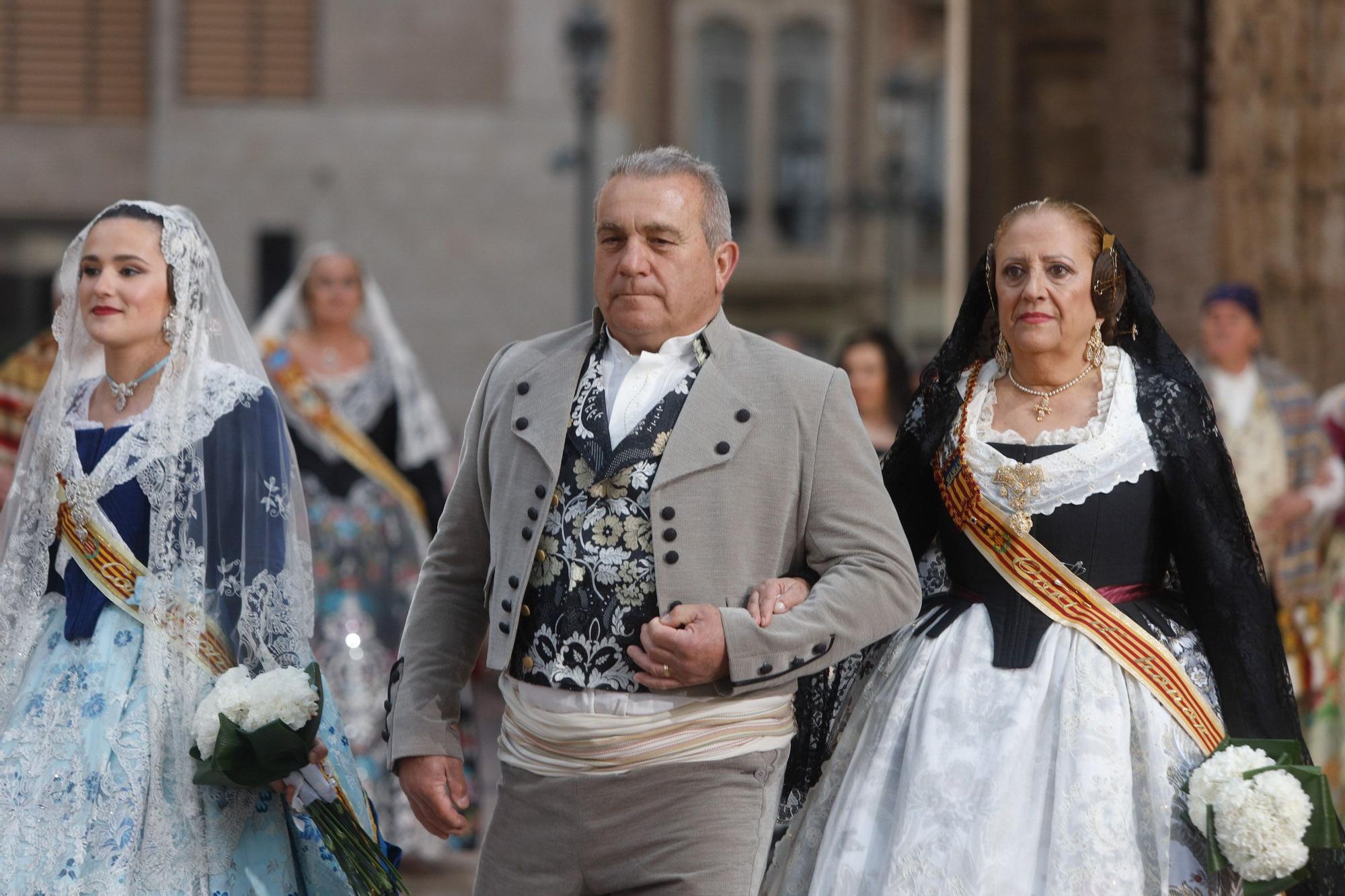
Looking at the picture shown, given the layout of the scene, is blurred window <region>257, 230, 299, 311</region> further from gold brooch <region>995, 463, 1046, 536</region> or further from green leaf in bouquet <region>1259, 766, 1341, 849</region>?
green leaf in bouquet <region>1259, 766, 1341, 849</region>

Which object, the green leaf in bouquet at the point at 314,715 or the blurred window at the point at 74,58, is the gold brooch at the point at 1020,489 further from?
the blurred window at the point at 74,58

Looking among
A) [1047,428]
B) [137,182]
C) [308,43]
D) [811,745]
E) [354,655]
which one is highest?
[308,43]

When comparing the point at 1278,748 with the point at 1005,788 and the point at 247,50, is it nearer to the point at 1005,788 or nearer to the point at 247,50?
the point at 1005,788

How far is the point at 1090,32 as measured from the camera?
14.4m

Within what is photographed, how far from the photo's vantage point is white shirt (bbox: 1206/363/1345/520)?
768 cm

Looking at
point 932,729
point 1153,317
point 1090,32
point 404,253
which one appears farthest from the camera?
point 404,253

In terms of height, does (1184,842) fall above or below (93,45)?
below

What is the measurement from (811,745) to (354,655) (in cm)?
362

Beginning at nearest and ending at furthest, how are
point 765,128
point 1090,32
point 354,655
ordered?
point 354,655 < point 1090,32 < point 765,128

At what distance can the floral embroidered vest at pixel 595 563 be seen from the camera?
3.48 meters

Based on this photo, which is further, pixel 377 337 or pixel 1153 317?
pixel 377 337

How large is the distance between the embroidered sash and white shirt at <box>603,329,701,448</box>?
1.10m

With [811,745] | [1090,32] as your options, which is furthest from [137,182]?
[811,745]

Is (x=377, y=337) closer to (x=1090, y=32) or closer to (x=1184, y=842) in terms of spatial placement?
(x=1184, y=842)
